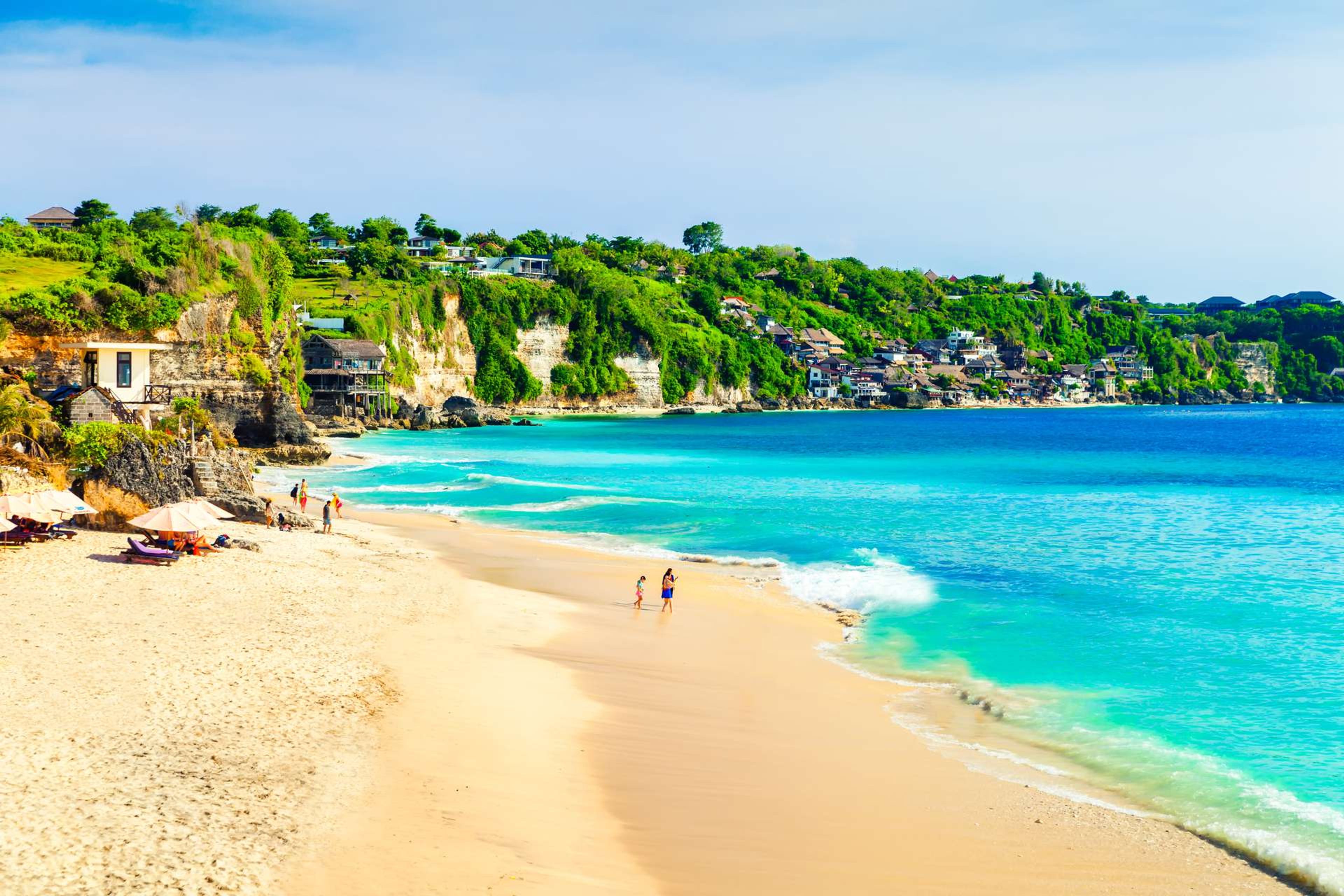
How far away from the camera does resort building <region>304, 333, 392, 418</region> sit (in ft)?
283

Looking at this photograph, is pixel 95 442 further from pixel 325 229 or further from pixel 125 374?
pixel 325 229

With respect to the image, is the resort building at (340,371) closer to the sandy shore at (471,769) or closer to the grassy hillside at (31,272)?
the grassy hillside at (31,272)

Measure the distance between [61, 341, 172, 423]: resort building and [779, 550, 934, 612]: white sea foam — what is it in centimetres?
2325

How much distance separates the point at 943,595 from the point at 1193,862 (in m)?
13.3

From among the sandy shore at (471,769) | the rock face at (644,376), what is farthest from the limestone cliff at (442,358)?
the sandy shore at (471,769)

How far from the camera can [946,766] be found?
1312cm

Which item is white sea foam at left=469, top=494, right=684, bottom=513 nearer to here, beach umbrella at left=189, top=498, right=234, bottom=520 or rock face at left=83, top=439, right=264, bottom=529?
rock face at left=83, top=439, right=264, bottom=529

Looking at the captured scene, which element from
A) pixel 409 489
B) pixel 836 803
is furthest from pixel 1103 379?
pixel 836 803

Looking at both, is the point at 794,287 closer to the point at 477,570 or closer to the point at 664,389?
the point at 664,389

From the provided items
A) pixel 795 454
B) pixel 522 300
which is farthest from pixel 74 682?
pixel 522 300

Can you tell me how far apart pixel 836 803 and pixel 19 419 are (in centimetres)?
2611

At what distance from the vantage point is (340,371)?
283 ft

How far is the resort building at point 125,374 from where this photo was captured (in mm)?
34812

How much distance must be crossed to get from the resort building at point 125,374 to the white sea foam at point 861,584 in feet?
76.3
